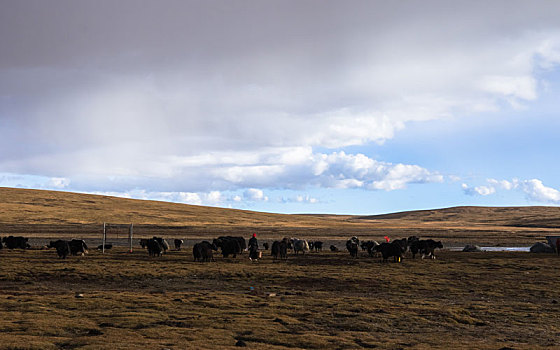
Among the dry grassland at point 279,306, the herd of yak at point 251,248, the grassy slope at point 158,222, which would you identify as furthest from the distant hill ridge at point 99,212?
the dry grassland at point 279,306

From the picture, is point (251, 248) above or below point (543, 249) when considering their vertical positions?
above

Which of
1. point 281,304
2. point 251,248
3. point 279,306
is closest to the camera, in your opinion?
point 279,306

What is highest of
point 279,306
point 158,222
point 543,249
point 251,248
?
point 158,222

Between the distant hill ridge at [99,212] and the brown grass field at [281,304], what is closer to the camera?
the brown grass field at [281,304]

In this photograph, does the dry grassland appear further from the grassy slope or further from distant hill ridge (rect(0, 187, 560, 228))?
distant hill ridge (rect(0, 187, 560, 228))

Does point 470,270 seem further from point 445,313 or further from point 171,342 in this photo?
point 171,342

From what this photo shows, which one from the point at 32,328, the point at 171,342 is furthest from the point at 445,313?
the point at 32,328

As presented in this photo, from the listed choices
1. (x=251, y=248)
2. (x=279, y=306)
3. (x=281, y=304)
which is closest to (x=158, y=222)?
(x=251, y=248)

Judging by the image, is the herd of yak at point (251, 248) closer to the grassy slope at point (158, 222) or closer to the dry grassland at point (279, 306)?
the dry grassland at point (279, 306)

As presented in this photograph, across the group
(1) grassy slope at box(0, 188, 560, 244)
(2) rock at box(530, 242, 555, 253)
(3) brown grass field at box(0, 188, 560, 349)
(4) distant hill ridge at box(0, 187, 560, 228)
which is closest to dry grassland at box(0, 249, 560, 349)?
(3) brown grass field at box(0, 188, 560, 349)

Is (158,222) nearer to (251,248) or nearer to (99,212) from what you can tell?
(99,212)

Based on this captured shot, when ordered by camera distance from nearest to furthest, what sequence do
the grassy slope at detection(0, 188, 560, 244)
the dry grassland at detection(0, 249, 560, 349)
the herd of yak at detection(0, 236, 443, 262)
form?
the dry grassland at detection(0, 249, 560, 349), the herd of yak at detection(0, 236, 443, 262), the grassy slope at detection(0, 188, 560, 244)

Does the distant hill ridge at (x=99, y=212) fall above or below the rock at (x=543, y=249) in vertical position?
above

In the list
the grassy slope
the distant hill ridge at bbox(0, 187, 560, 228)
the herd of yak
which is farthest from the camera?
the distant hill ridge at bbox(0, 187, 560, 228)
